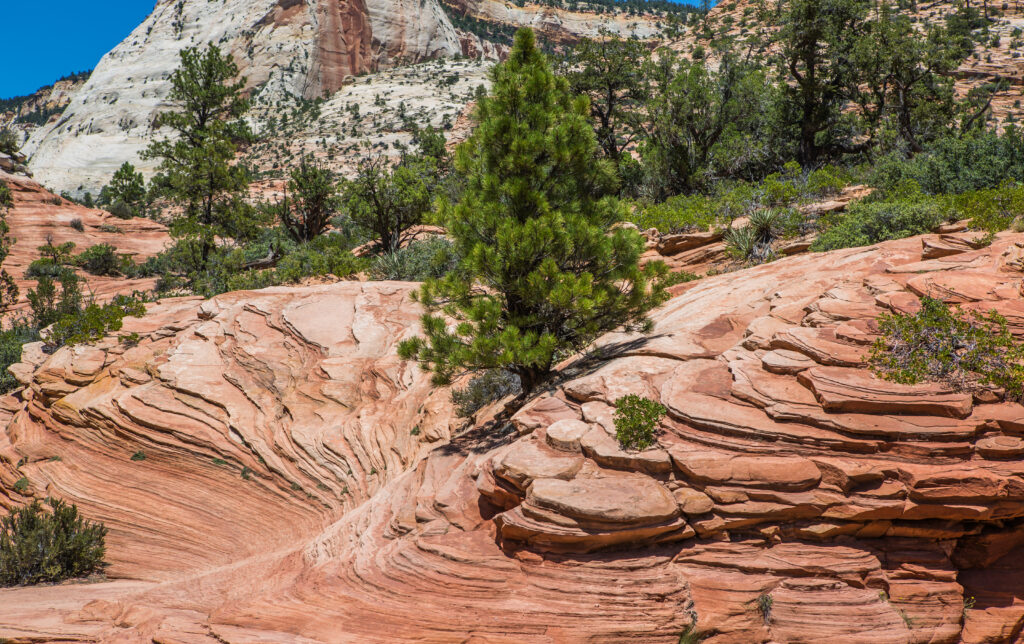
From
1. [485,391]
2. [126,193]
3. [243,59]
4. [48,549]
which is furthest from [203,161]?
[243,59]

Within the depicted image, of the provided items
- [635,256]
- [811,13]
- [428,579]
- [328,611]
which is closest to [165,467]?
[328,611]

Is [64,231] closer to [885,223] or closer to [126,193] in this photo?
[126,193]

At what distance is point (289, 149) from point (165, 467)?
55394 millimetres

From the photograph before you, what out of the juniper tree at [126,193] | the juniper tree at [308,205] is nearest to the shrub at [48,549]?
the juniper tree at [308,205]

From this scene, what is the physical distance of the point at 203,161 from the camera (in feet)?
67.5

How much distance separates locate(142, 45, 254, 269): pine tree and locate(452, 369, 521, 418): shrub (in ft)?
49.8

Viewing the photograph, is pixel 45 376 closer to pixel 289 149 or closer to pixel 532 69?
pixel 532 69

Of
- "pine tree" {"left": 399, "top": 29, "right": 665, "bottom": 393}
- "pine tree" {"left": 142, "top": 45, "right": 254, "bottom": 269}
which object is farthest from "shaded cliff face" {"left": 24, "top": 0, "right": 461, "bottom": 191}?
"pine tree" {"left": 399, "top": 29, "right": 665, "bottom": 393}

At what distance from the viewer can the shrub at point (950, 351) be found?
219 inches

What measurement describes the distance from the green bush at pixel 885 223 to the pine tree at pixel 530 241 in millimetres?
5665

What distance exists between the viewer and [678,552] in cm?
538

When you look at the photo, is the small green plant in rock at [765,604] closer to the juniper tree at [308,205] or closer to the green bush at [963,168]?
the green bush at [963,168]

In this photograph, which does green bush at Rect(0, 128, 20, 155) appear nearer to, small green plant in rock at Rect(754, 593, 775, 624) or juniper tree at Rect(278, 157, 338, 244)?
juniper tree at Rect(278, 157, 338, 244)

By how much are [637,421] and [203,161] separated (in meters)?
20.7
